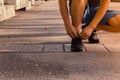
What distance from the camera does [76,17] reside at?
17.5ft

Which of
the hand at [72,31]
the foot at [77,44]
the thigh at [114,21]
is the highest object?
the thigh at [114,21]

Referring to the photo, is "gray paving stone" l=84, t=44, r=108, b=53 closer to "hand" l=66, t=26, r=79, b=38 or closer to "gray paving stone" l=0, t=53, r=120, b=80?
"gray paving stone" l=0, t=53, r=120, b=80

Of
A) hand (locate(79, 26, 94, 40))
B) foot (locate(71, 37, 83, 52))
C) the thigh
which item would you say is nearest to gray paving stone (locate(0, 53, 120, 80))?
foot (locate(71, 37, 83, 52))

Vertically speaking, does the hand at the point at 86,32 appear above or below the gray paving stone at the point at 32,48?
above

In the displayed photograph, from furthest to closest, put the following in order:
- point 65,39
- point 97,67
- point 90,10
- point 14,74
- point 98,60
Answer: point 65,39 < point 90,10 < point 98,60 < point 97,67 < point 14,74

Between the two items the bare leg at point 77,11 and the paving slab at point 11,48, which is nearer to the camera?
the bare leg at point 77,11

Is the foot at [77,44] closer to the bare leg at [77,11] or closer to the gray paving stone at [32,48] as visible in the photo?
the bare leg at [77,11]

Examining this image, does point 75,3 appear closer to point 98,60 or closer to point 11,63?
point 98,60

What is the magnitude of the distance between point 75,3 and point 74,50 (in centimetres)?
68

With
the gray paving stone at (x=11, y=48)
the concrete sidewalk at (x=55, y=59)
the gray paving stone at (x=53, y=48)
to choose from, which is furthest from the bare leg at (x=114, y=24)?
the gray paving stone at (x=11, y=48)

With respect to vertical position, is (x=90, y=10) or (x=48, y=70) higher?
(x=90, y=10)

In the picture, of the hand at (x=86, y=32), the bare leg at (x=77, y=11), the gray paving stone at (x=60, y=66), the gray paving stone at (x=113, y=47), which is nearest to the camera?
the gray paving stone at (x=60, y=66)

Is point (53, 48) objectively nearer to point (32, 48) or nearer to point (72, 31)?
point (32, 48)

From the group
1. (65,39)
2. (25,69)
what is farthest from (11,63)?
(65,39)
